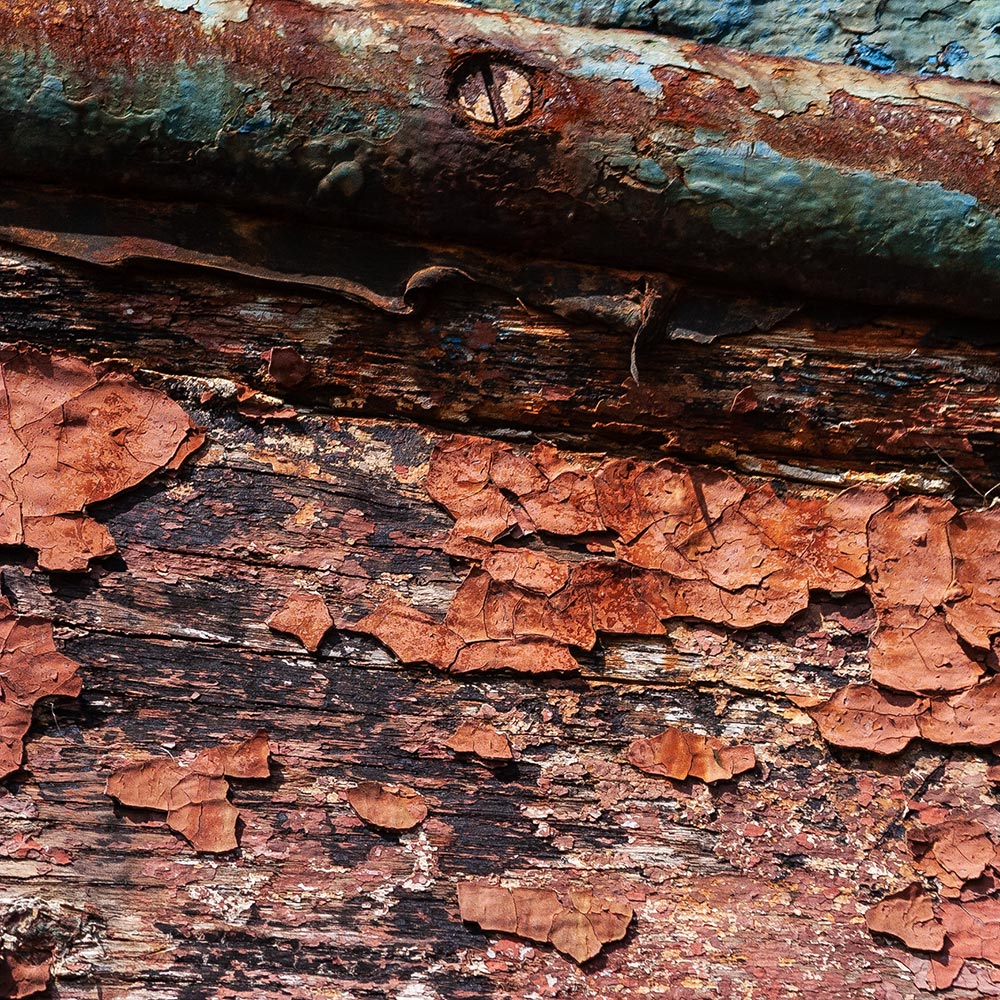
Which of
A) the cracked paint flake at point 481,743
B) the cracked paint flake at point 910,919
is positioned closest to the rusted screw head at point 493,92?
the cracked paint flake at point 481,743

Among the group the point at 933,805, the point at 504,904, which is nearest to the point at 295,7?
the point at 504,904

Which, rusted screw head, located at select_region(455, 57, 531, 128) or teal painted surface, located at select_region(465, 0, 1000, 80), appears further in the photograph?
teal painted surface, located at select_region(465, 0, 1000, 80)

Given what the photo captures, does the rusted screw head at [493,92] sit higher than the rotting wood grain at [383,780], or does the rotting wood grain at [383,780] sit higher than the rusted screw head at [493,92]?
the rusted screw head at [493,92]

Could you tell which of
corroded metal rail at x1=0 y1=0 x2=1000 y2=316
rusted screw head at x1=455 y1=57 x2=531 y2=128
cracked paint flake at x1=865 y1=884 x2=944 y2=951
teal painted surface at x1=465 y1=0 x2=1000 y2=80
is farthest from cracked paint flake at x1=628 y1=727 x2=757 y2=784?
teal painted surface at x1=465 y1=0 x2=1000 y2=80

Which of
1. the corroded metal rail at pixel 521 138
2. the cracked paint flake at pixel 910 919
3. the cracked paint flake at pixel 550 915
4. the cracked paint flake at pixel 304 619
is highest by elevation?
the corroded metal rail at pixel 521 138

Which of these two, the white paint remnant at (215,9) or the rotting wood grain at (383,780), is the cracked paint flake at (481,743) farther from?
the white paint remnant at (215,9)

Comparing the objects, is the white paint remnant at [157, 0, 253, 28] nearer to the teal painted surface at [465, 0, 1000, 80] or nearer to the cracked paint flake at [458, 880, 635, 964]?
the teal painted surface at [465, 0, 1000, 80]

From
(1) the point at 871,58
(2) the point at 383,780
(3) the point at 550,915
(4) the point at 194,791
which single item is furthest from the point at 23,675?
(1) the point at 871,58
